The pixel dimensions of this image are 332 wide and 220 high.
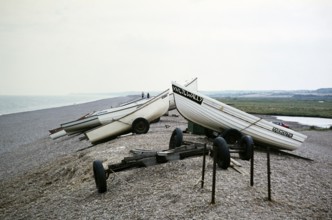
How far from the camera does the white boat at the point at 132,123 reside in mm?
18484

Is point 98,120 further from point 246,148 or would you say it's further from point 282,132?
point 246,148

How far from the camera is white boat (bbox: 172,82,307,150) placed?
50.3 ft

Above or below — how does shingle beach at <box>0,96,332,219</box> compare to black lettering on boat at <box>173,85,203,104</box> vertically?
below

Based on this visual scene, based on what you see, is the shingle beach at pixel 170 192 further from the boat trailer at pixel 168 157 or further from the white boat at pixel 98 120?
the white boat at pixel 98 120

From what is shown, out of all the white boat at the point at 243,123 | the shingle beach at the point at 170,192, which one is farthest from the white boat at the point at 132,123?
the white boat at the point at 243,123

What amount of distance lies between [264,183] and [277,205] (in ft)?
5.43

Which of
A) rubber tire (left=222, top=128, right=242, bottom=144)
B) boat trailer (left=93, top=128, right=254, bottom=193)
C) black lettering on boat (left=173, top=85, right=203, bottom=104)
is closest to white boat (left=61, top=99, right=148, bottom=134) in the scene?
black lettering on boat (left=173, top=85, right=203, bottom=104)

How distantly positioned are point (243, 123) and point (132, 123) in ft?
23.4

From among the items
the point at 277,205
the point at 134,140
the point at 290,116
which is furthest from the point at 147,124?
the point at 290,116

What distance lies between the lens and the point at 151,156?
35.3 ft

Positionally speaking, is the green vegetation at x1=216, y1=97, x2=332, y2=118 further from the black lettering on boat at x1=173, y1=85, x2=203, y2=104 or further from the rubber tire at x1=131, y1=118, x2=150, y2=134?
the black lettering on boat at x1=173, y1=85, x2=203, y2=104

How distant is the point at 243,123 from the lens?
50.5 ft

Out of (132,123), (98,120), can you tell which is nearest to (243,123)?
(132,123)

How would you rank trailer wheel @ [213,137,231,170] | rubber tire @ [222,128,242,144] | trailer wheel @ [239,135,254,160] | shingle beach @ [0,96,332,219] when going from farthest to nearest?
1. rubber tire @ [222,128,242,144]
2. trailer wheel @ [239,135,254,160]
3. trailer wheel @ [213,137,231,170]
4. shingle beach @ [0,96,332,219]
